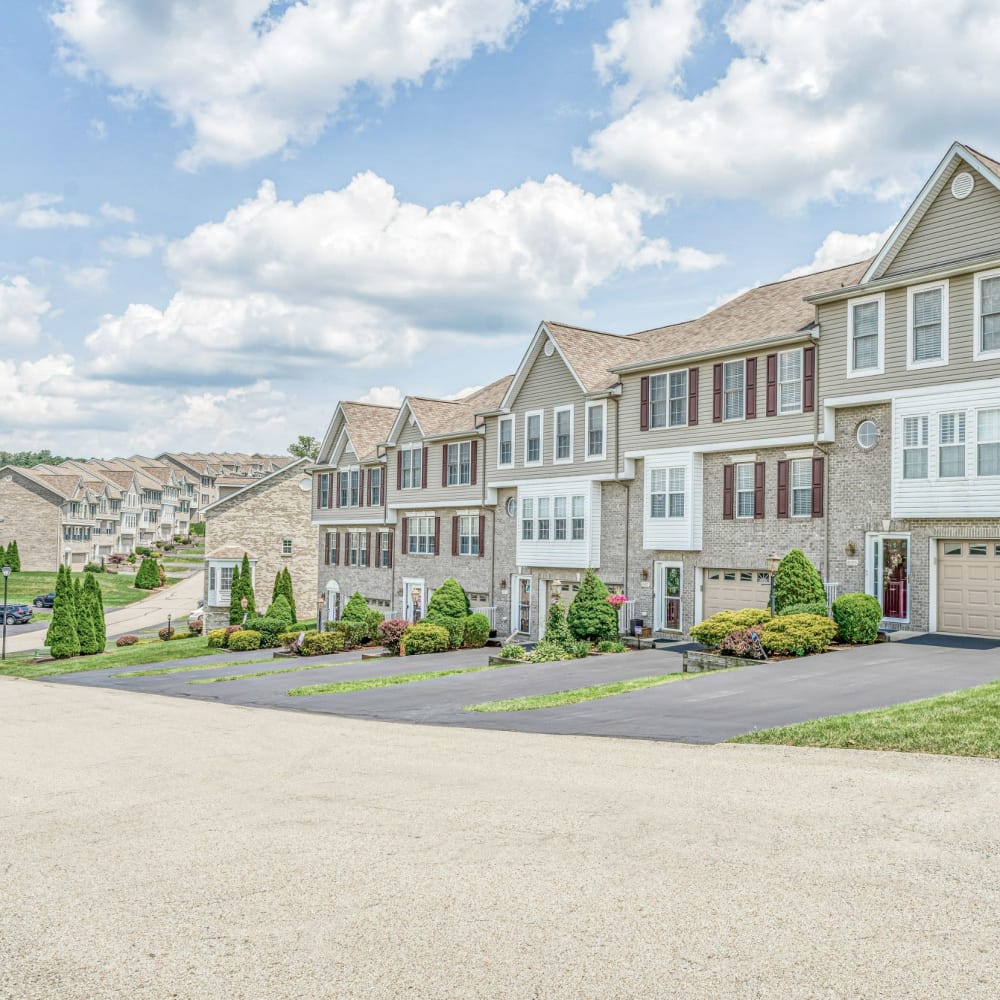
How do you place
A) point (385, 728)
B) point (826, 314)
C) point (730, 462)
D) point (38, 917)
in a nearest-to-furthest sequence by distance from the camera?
point (38, 917) → point (385, 728) → point (826, 314) → point (730, 462)

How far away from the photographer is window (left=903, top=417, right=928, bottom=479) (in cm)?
2377

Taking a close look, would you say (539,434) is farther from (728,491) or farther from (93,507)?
(93,507)

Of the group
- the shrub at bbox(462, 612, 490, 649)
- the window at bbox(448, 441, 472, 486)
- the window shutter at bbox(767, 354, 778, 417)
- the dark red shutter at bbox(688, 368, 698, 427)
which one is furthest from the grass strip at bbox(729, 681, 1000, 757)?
the window at bbox(448, 441, 472, 486)

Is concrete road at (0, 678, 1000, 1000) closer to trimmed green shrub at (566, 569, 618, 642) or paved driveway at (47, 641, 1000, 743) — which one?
paved driveway at (47, 641, 1000, 743)

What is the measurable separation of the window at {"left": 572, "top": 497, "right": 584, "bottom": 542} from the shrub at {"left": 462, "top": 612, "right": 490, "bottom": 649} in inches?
175

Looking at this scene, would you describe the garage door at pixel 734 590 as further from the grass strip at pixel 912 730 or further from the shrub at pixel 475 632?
the grass strip at pixel 912 730

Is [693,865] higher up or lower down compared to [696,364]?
lower down

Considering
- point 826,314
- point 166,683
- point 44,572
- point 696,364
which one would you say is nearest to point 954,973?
point 826,314

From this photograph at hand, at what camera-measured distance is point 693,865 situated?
7531mm

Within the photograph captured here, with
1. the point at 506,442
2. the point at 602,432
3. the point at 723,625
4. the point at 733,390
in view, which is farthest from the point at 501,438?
the point at 723,625

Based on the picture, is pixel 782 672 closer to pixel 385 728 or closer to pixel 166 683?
pixel 385 728

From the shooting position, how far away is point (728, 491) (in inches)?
1141

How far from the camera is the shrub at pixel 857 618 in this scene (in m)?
22.6

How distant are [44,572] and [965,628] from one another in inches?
3314
